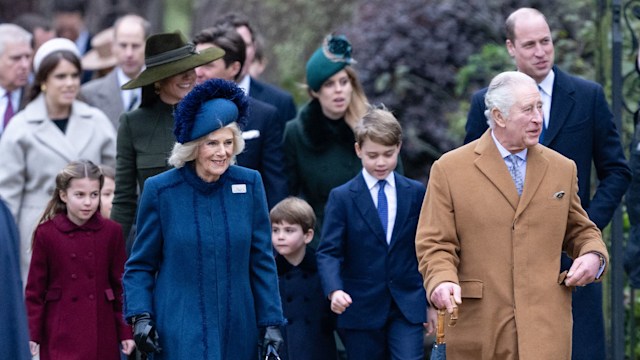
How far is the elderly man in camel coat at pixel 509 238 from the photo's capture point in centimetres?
710

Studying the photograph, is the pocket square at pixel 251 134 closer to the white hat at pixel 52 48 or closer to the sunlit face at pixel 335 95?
the sunlit face at pixel 335 95

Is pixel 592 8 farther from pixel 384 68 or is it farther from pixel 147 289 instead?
pixel 147 289

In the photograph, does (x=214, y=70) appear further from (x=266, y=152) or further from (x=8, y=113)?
(x=8, y=113)

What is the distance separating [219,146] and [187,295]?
77cm

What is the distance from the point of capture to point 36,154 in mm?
10070

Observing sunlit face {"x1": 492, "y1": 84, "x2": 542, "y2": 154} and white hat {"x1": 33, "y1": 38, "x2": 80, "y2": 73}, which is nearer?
sunlit face {"x1": 492, "y1": 84, "x2": 542, "y2": 154}

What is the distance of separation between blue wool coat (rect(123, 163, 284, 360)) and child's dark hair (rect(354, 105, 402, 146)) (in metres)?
1.25

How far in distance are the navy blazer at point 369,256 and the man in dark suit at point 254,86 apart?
1.70 metres

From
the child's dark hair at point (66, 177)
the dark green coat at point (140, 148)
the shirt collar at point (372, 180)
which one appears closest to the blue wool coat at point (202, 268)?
the dark green coat at point (140, 148)

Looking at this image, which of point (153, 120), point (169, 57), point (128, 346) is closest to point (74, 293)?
point (128, 346)

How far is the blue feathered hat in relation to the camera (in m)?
7.36

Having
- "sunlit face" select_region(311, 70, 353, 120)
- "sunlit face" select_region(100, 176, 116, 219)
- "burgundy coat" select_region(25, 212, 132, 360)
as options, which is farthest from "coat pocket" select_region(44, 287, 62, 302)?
"sunlit face" select_region(311, 70, 353, 120)

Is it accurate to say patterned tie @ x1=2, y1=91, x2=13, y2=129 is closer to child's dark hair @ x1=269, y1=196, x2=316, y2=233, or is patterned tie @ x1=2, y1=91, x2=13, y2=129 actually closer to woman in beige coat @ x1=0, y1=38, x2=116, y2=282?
woman in beige coat @ x1=0, y1=38, x2=116, y2=282

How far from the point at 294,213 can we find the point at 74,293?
140 cm
